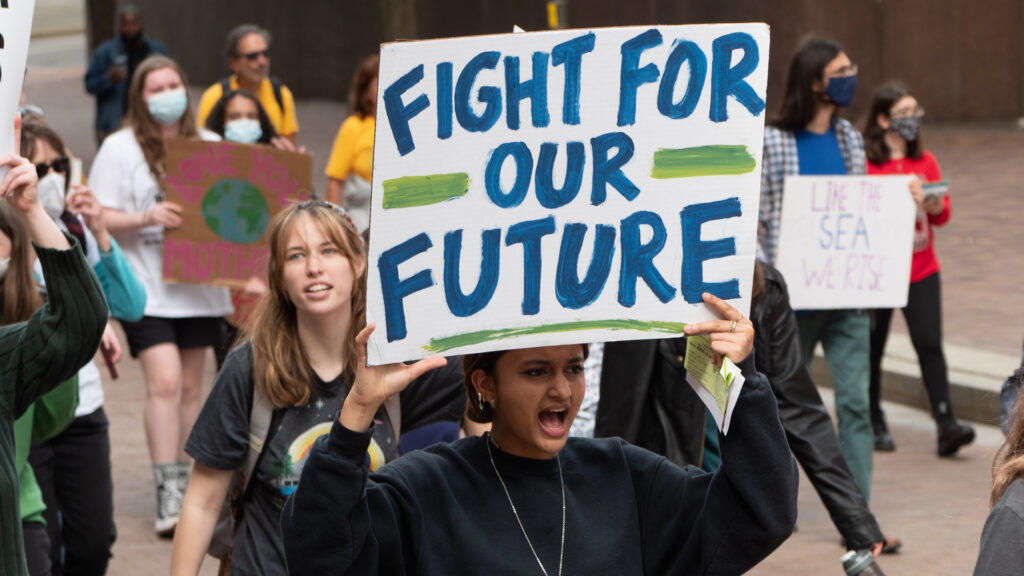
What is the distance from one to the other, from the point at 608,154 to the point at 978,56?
58.1 ft

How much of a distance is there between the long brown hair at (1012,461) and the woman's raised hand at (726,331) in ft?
1.60

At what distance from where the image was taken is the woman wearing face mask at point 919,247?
8.20 m

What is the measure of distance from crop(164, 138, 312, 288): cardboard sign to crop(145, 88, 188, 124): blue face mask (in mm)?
280

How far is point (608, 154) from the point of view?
2.95 meters

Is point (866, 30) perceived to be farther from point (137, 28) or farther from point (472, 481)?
point (472, 481)

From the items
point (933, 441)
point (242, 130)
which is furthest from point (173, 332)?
point (933, 441)

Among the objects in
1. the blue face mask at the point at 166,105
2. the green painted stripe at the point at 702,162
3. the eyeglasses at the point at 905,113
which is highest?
the blue face mask at the point at 166,105

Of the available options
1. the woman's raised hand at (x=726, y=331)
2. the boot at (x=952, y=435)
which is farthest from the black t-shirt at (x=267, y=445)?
the boot at (x=952, y=435)

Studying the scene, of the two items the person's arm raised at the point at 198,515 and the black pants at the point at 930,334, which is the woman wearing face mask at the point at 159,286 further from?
the black pants at the point at 930,334

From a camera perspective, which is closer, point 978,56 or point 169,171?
point 169,171

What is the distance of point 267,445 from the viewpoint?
4.09 m

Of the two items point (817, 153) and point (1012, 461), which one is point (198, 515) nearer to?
point (1012, 461)

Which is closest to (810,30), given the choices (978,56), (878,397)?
(978,56)

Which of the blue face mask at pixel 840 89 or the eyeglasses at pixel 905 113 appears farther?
the eyeglasses at pixel 905 113
